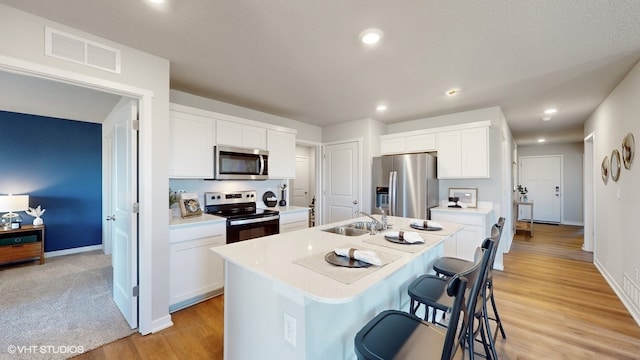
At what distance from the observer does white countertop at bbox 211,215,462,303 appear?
1.00 m

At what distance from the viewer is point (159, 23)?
185 centimetres

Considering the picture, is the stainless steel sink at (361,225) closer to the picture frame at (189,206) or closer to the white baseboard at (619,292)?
the picture frame at (189,206)

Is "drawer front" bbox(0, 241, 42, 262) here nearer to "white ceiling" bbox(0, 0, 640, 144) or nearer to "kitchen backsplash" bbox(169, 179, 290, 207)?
"kitchen backsplash" bbox(169, 179, 290, 207)

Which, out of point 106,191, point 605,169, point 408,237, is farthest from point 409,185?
point 106,191

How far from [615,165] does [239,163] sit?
4.50m

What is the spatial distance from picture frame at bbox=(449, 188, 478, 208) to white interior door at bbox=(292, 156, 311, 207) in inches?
143

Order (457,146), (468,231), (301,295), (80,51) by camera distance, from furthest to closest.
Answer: (457,146) < (468,231) < (80,51) < (301,295)

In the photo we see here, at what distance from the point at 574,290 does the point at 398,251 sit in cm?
308

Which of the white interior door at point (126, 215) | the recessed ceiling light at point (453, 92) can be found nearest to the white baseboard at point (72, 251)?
the white interior door at point (126, 215)

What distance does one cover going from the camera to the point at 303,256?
4.69 ft

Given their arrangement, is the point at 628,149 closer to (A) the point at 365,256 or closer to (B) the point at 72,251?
(A) the point at 365,256

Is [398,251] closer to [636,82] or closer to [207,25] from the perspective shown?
[207,25]

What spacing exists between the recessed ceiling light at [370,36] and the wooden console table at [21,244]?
524 centimetres

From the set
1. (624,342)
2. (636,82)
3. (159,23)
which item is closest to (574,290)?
(624,342)
